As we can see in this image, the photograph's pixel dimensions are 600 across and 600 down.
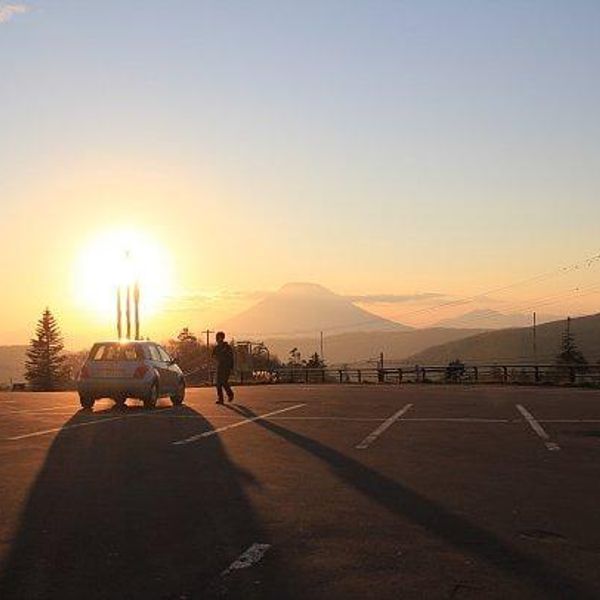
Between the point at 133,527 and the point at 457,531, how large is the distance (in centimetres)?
254

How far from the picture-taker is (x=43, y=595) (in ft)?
16.6

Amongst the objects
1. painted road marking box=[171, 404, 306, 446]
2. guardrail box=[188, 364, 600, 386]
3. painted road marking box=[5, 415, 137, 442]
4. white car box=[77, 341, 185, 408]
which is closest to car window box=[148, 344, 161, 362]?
white car box=[77, 341, 185, 408]

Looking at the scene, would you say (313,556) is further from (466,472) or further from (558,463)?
(558,463)

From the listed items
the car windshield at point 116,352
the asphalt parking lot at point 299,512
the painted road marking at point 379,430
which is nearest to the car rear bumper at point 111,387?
the car windshield at point 116,352

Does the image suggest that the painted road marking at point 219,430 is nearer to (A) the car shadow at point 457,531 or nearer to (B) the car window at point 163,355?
(A) the car shadow at point 457,531

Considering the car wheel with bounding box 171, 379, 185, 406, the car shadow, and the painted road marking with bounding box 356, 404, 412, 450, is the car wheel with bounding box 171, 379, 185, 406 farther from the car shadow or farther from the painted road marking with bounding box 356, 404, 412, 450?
the car shadow

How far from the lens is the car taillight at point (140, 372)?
19.5m

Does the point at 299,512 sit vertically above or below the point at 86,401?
below

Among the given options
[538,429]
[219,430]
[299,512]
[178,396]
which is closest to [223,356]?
[178,396]

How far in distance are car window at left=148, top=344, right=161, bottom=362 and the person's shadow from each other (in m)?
8.74

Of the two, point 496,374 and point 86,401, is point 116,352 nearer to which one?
point 86,401

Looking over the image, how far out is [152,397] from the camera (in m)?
19.7

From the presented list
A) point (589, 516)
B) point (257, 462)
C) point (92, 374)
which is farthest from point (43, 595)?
point (92, 374)

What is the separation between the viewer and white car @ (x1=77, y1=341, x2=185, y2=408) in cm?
1944
